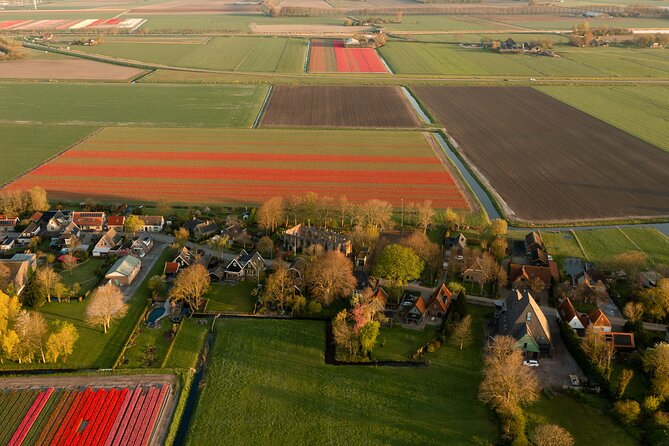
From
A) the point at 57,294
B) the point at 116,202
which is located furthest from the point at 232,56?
the point at 57,294

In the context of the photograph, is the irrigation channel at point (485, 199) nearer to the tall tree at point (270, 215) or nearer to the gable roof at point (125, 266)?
the tall tree at point (270, 215)

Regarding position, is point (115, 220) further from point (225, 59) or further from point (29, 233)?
point (225, 59)

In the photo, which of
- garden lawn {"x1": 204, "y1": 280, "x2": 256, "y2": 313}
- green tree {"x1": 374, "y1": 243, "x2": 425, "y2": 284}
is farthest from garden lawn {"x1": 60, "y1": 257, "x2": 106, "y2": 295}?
green tree {"x1": 374, "y1": 243, "x2": 425, "y2": 284}

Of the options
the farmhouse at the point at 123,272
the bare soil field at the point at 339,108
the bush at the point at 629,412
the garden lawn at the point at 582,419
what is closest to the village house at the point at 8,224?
the farmhouse at the point at 123,272

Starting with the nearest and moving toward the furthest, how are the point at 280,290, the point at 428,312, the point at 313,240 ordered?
1. the point at 428,312
2. the point at 280,290
3. the point at 313,240

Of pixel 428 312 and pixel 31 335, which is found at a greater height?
pixel 31 335

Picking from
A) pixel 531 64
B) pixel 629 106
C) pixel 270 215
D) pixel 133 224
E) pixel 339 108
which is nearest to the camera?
pixel 133 224

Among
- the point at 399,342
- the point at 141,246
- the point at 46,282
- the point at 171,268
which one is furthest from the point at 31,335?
the point at 399,342
